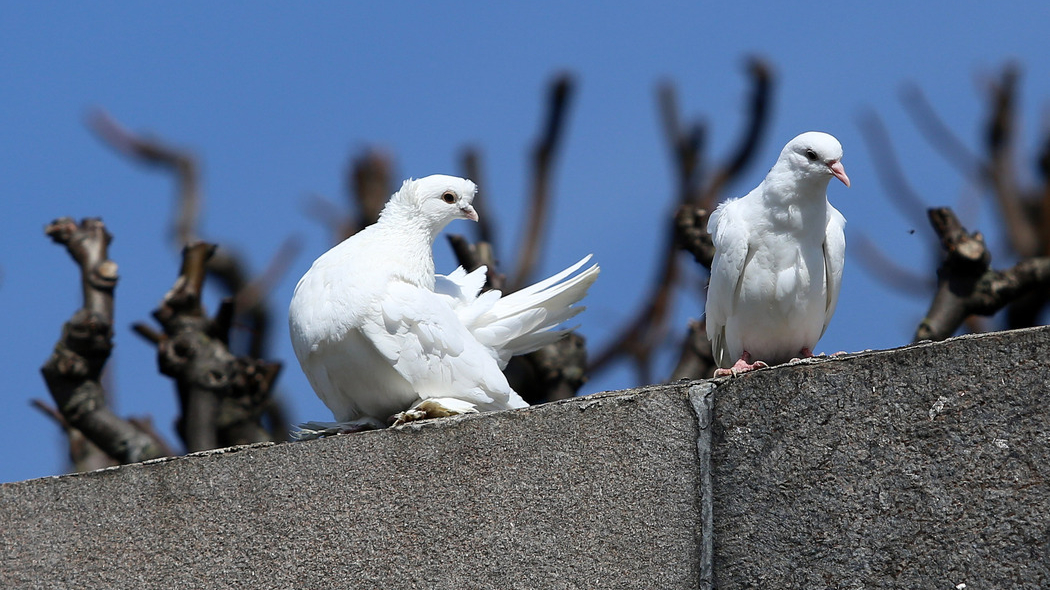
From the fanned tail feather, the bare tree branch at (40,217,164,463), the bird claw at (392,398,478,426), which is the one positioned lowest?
the bird claw at (392,398,478,426)

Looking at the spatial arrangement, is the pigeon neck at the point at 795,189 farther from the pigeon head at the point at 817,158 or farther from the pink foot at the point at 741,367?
the pink foot at the point at 741,367

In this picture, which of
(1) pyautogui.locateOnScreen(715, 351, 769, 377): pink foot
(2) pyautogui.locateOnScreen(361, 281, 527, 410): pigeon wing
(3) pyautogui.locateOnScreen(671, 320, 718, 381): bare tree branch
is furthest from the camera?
(3) pyautogui.locateOnScreen(671, 320, 718, 381): bare tree branch

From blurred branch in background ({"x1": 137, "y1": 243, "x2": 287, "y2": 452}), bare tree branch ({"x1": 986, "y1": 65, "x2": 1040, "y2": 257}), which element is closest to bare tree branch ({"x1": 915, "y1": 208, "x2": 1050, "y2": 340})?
bare tree branch ({"x1": 986, "y1": 65, "x2": 1040, "y2": 257})

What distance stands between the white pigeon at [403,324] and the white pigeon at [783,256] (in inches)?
26.5

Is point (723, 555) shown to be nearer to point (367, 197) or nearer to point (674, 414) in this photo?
point (674, 414)

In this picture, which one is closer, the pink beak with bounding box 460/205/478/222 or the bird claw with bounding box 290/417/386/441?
the bird claw with bounding box 290/417/386/441

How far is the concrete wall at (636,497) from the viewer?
3.48m

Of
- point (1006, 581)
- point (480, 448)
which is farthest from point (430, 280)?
point (1006, 581)

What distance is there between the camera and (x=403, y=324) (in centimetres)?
485

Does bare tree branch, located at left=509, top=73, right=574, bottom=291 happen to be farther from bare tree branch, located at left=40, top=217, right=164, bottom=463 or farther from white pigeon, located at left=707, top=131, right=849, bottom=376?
white pigeon, located at left=707, top=131, right=849, bottom=376

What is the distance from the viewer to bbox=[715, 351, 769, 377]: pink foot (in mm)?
4068

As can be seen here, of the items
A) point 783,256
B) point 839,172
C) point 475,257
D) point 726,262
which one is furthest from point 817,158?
point 475,257

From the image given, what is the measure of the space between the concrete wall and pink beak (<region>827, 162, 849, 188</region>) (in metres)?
1.53

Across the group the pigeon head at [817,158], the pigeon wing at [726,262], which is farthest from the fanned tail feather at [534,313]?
the pigeon head at [817,158]
